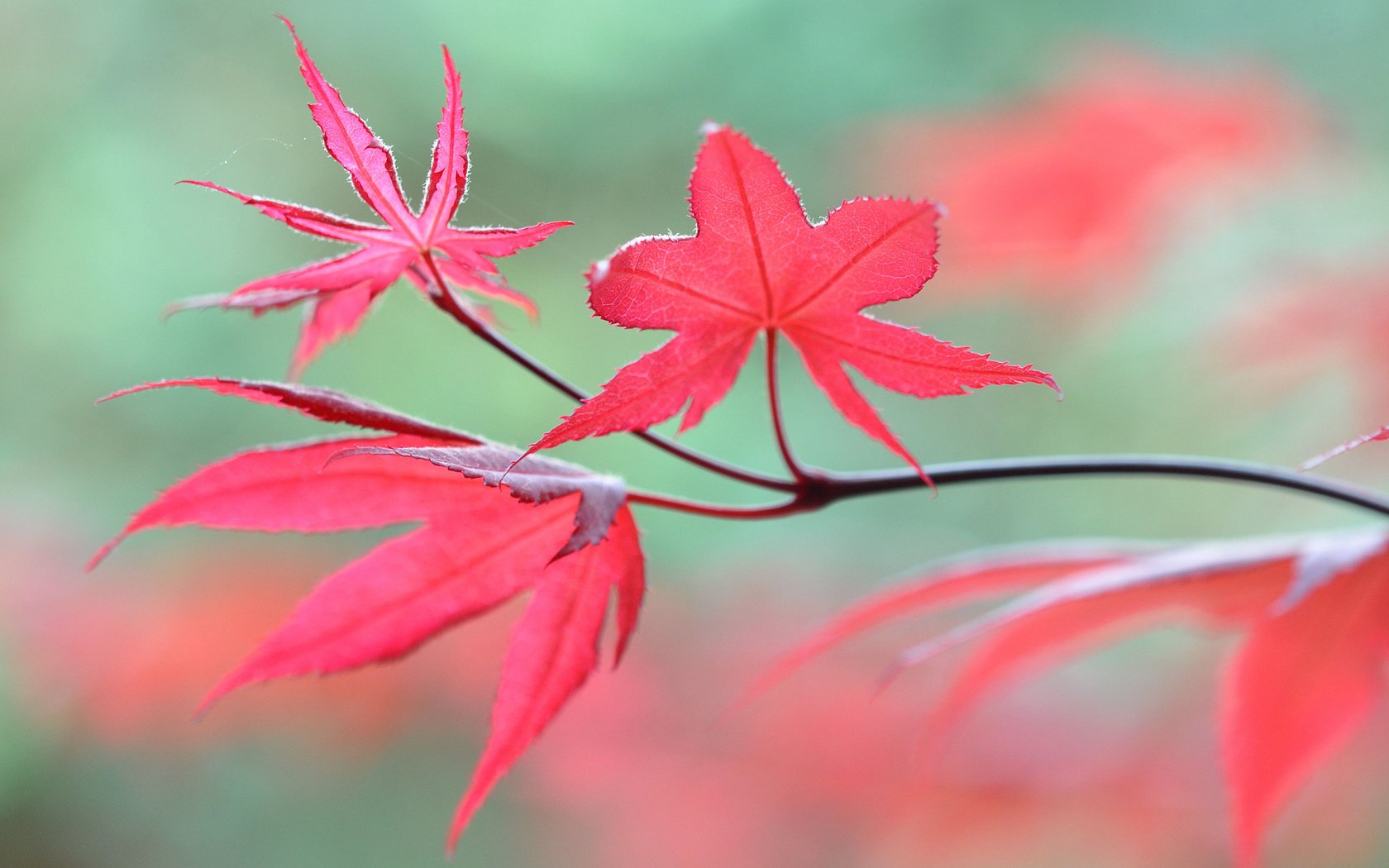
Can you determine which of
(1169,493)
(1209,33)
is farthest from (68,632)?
(1209,33)

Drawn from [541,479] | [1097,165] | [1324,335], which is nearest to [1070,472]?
[541,479]

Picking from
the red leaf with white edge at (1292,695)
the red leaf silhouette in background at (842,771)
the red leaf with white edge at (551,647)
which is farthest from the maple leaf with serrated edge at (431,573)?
the red leaf silhouette in background at (842,771)

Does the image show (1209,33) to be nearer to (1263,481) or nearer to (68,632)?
(1263,481)

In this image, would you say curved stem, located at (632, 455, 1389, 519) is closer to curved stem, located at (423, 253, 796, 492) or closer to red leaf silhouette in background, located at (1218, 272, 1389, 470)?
curved stem, located at (423, 253, 796, 492)

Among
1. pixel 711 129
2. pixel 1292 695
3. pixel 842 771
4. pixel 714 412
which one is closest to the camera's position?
pixel 711 129

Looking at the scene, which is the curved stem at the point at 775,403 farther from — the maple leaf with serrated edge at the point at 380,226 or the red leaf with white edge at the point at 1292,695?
the red leaf with white edge at the point at 1292,695

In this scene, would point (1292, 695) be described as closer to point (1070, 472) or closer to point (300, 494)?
point (1070, 472)

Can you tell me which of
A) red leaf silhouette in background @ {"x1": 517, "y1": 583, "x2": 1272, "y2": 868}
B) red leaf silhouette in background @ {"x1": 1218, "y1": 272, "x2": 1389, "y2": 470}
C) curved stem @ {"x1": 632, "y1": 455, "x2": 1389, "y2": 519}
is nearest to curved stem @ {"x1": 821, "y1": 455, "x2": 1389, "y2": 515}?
curved stem @ {"x1": 632, "y1": 455, "x2": 1389, "y2": 519}
